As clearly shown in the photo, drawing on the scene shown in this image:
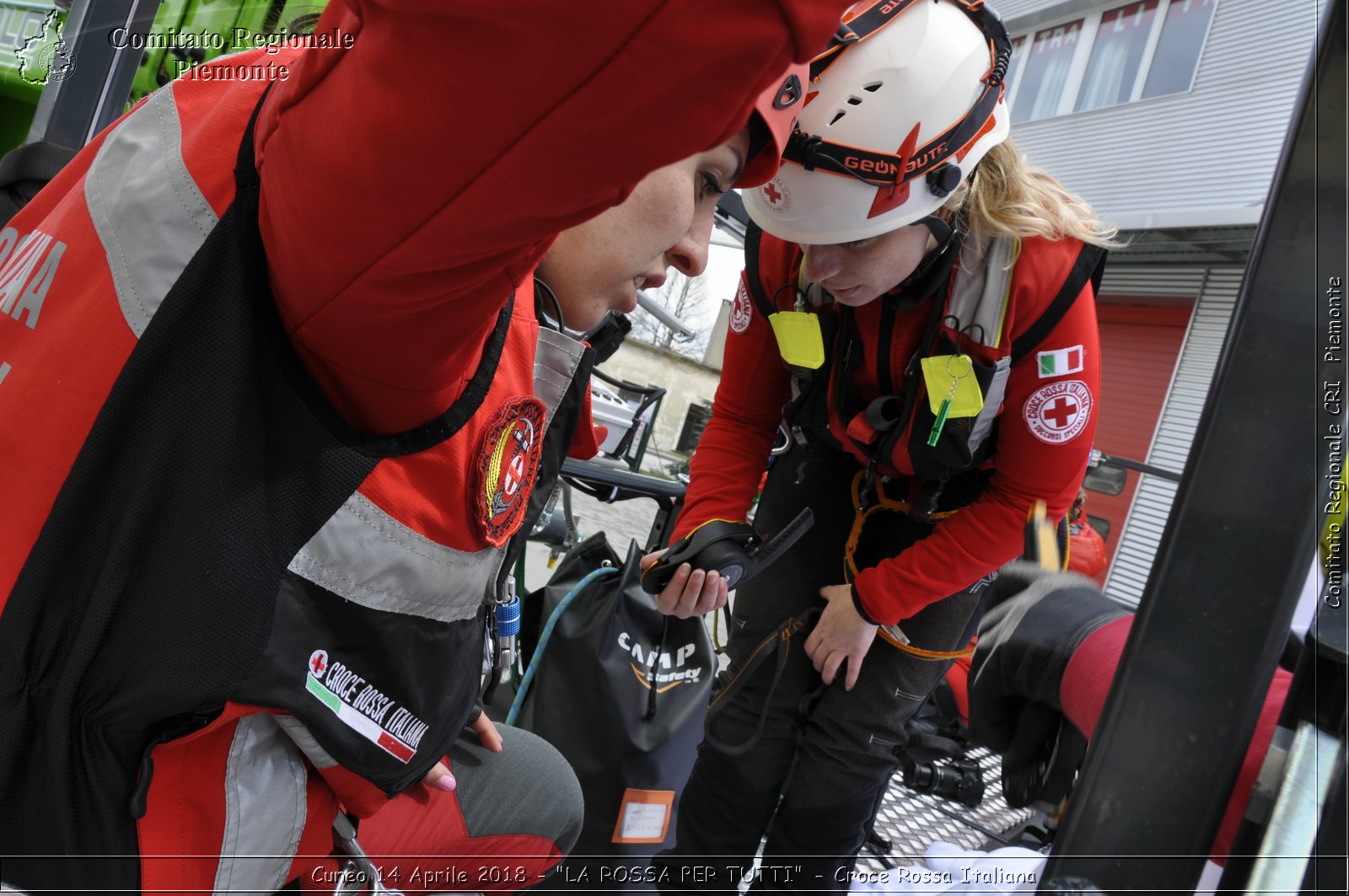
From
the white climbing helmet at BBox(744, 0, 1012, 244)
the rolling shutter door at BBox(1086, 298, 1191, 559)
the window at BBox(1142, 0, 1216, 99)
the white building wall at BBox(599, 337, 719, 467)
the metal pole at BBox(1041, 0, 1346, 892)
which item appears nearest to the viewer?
the metal pole at BBox(1041, 0, 1346, 892)

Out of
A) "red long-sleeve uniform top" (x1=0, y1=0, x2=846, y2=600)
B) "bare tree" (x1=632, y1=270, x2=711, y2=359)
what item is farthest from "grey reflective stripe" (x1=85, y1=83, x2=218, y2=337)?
"bare tree" (x1=632, y1=270, x2=711, y2=359)

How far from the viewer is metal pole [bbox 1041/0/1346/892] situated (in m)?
0.42

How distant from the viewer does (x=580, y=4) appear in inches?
16.4

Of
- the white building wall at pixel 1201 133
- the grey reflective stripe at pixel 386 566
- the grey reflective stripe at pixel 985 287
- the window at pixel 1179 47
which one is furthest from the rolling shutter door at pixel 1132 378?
the grey reflective stripe at pixel 386 566

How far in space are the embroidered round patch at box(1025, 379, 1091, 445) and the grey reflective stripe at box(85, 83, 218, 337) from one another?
4.64 ft

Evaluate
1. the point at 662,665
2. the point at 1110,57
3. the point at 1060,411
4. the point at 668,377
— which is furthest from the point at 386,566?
the point at 668,377

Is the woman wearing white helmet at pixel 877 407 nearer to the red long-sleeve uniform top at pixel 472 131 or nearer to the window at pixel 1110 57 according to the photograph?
the red long-sleeve uniform top at pixel 472 131

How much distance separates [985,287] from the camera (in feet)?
5.17

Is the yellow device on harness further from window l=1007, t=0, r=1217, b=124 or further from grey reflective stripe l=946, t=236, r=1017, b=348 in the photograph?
window l=1007, t=0, r=1217, b=124

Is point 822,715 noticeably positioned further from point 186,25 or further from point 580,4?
point 186,25

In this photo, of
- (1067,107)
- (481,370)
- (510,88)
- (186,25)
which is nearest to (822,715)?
(481,370)

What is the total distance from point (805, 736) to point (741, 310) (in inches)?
39.0

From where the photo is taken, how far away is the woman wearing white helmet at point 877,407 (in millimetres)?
1509

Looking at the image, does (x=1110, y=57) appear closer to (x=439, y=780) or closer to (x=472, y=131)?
(x=439, y=780)
